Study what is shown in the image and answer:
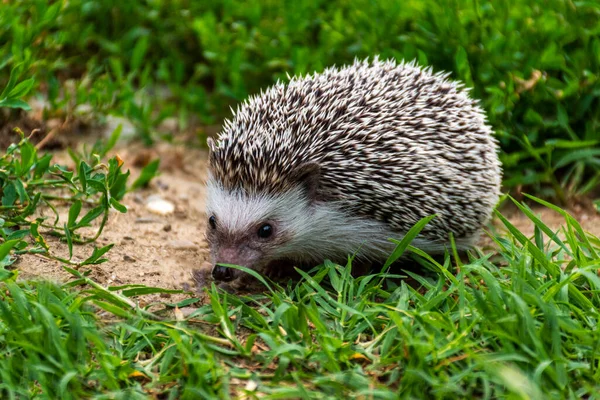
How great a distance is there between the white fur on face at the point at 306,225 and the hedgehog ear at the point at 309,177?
0.05 meters

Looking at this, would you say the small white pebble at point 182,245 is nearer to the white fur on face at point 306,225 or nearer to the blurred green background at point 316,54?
the white fur on face at point 306,225

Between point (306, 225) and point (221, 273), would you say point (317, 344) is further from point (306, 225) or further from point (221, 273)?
point (306, 225)

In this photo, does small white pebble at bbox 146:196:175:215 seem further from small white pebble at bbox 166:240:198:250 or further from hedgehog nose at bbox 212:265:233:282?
hedgehog nose at bbox 212:265:233:282

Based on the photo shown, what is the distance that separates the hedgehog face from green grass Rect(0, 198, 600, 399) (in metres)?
0.48

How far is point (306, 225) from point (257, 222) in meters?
0.34

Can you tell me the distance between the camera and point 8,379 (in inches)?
138

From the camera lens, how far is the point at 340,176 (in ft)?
15.6

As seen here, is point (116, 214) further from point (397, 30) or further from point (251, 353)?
point (397, 30)

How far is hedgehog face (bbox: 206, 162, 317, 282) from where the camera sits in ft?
15.5

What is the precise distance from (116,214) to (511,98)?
3.22 meters

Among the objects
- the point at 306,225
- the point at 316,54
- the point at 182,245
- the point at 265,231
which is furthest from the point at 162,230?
the point at 316,54

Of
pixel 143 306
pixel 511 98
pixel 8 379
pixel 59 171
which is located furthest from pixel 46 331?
pixel 511 98

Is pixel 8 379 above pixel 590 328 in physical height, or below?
above

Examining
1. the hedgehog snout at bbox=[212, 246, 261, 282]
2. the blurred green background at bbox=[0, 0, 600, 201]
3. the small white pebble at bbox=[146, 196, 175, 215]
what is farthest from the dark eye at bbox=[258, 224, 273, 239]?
the blurred green background at bbox=[0, 0, 600, 201]
